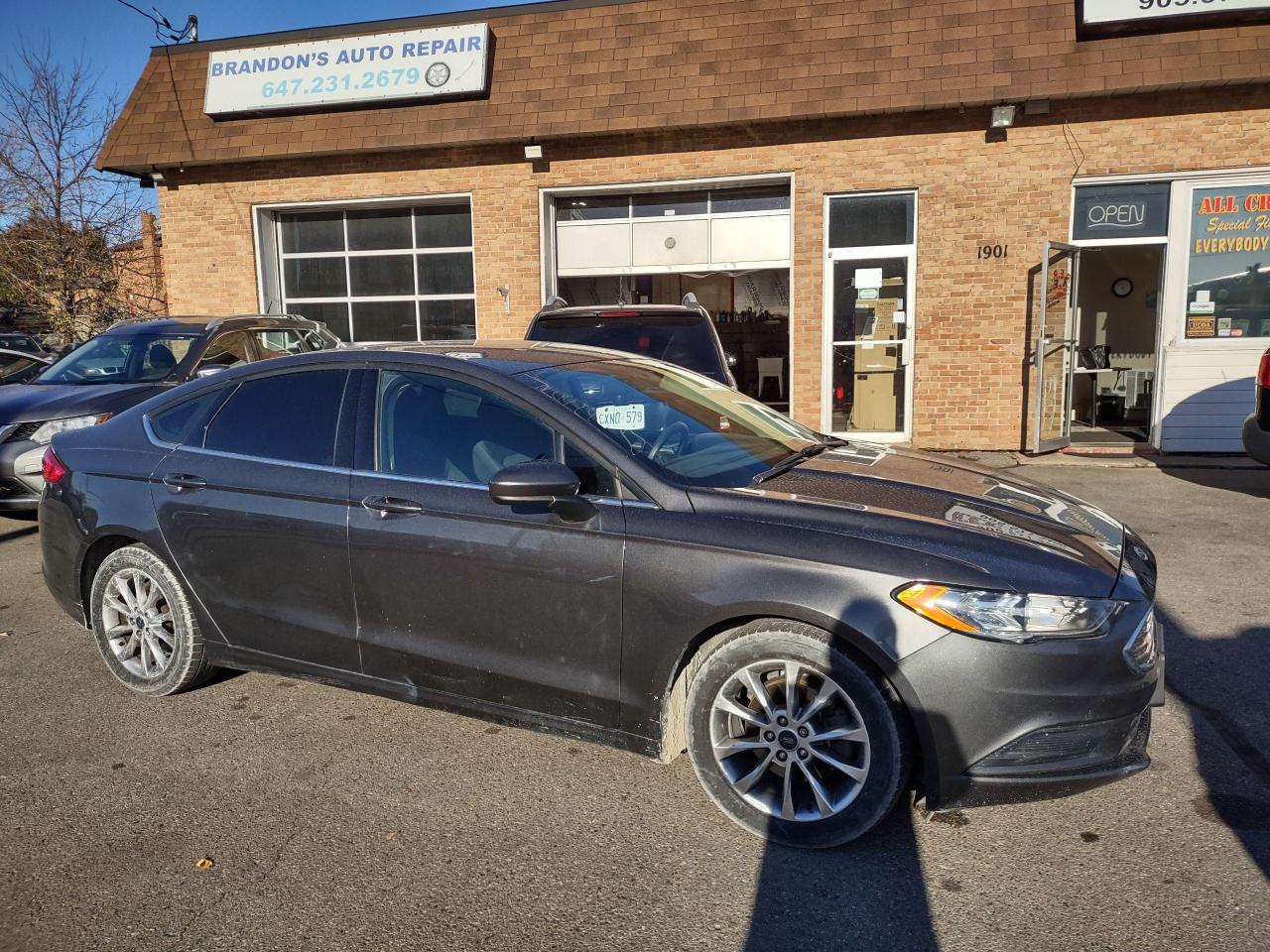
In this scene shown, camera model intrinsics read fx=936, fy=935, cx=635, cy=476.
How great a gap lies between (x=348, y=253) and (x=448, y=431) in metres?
10.9

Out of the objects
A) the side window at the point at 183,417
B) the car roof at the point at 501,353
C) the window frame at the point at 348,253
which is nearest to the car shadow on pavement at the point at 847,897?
the car roof at the point at 501,353

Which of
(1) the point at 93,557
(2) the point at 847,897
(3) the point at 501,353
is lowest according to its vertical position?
(2) the point at 847,897

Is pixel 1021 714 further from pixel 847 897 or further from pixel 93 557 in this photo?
pixel 93 557

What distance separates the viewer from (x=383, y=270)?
13508 mm

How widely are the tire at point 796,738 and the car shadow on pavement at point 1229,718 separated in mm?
1223

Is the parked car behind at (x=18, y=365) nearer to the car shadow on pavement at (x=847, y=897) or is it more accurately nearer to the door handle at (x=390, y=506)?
the door handle at (x=390, y=506)

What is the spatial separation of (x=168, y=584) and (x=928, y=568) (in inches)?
130

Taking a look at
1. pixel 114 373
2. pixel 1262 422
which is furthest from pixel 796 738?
pixel 114 373

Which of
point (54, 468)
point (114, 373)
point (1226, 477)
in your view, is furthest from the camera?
point (1226, 477)

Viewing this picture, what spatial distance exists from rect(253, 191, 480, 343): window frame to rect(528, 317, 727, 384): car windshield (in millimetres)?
5910

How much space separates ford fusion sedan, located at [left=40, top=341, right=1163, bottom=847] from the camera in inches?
113

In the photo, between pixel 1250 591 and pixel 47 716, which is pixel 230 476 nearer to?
pixel 47 716

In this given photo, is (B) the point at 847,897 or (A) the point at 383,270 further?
(A) the point at 383,270

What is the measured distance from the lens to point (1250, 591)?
5707 millimetres
